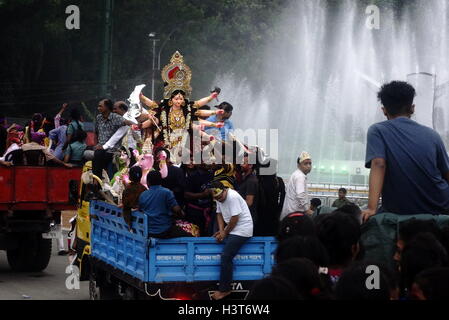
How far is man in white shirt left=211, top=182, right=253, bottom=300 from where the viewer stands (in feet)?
27.3

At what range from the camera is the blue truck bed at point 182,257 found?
819 cm

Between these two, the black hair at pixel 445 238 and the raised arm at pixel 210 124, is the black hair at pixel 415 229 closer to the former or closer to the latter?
the black hair at pixel 445 238

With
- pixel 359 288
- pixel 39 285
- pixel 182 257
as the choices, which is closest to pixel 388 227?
pixel 359 288

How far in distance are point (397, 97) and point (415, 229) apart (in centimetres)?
101

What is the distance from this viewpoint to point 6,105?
3956cm

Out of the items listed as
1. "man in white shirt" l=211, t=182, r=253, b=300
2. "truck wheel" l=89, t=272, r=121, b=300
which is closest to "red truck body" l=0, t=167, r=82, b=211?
"truck wheel" l=89, t=272, r=121, b=300

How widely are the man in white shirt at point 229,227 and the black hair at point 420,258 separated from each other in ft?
11.4

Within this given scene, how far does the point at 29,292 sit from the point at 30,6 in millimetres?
27384

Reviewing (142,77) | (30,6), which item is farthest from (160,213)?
(142,77)

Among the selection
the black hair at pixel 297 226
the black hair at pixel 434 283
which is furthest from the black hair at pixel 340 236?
the black hair at pixel 434 283

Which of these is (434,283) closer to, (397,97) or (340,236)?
(340,236)

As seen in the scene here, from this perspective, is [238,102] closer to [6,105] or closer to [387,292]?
[6,105]

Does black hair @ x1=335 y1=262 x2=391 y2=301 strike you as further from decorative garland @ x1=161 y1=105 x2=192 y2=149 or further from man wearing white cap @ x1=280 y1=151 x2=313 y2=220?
decorative garland @ x1=161 y1=105 x2=192 y2=149
